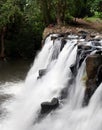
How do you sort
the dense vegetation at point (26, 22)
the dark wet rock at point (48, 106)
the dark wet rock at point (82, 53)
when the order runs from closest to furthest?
1. the dark wet rock at point (48, 106)
2. the dark wet rock at point (82, 53)
3. the dense vegetation at point (26, 22)

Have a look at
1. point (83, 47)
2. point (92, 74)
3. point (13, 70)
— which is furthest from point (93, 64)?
point (13, 70)

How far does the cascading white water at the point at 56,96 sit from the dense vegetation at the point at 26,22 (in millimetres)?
6529

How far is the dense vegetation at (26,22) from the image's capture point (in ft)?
94.1

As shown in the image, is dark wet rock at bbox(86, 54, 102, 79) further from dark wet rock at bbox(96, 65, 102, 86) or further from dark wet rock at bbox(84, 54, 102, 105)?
dark wet rock at bbox(96, 65, 102, 86)

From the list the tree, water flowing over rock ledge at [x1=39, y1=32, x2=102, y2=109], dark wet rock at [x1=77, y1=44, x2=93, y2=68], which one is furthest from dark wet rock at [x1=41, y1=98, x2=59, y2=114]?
the tree

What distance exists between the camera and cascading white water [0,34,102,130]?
13.9 metres

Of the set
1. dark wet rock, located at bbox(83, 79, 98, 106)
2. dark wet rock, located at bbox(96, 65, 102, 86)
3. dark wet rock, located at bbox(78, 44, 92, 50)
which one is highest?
dark wet rock, located at bbox(78, 44, 92, 50)

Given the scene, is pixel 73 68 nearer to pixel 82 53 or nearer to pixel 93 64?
pixel 82 53

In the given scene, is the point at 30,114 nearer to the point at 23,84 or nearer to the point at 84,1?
the point at 23,84

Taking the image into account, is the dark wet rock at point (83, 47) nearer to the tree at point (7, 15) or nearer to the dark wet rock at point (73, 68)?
the dark wet rock at point (73, 68)

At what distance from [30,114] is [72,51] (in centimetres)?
380

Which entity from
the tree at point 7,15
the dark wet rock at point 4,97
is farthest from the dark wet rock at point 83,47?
the tree at point 7,15

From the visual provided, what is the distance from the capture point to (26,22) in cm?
3030

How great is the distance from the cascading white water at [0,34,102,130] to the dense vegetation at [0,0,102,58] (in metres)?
6.53
